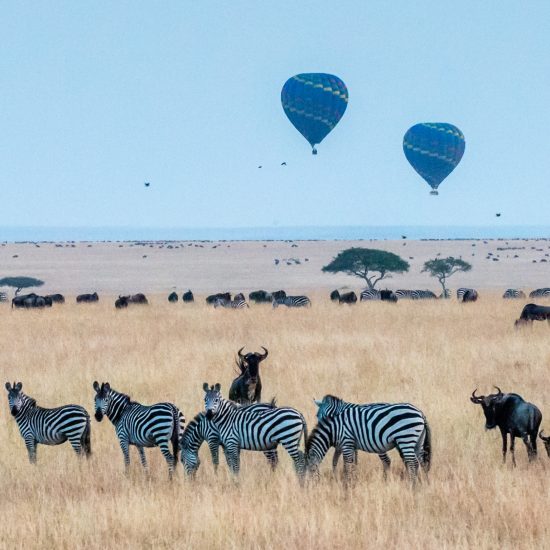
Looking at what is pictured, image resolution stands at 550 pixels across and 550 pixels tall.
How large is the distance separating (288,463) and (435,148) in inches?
1770

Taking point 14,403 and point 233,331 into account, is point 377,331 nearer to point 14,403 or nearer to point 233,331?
point 233,331

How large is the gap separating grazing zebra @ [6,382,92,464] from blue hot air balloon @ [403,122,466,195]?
45.2m

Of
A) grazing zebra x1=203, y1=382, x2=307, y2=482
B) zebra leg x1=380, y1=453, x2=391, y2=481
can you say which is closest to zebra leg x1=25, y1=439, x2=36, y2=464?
grazing zebra x1=203, y1=382, x2=307, y2=482

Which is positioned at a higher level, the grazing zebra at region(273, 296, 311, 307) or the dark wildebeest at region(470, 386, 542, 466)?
the dark wildebeest at region(470, 386, 542, 466)

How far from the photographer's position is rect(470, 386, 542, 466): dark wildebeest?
33.6 feet

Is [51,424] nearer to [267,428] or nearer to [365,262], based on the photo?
[267,428]

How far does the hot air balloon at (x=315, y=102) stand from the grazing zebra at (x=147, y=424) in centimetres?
4116

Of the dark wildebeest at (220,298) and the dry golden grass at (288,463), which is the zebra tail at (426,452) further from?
the dark wildebeest at (220,298)

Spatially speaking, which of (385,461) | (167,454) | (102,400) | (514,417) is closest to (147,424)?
(167,454)

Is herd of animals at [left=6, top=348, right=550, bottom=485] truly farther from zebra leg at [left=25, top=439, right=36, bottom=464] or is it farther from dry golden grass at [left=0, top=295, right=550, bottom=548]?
dry golden grass at [left=0, top=295, right=550, bottom=548]

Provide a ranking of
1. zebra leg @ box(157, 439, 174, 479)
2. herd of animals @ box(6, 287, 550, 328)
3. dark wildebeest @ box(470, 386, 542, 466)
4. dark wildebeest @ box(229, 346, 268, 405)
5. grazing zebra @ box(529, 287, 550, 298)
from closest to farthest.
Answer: zebra leg @ box(157, 439, 174, 479), dark wildebeest @ box(470, 386, 542, 466), dark wildebeest @ box(229, 346, 268, 405), herd of animals @ box(6, 287, 550, 328), grazing zebra @ box(529, 287, 550, 298)

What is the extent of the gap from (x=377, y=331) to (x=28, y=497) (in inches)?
663

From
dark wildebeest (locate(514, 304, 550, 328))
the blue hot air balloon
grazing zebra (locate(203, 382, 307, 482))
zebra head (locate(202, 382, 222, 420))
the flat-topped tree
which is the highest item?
the blue hot air balloon

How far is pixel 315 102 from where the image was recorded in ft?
163
